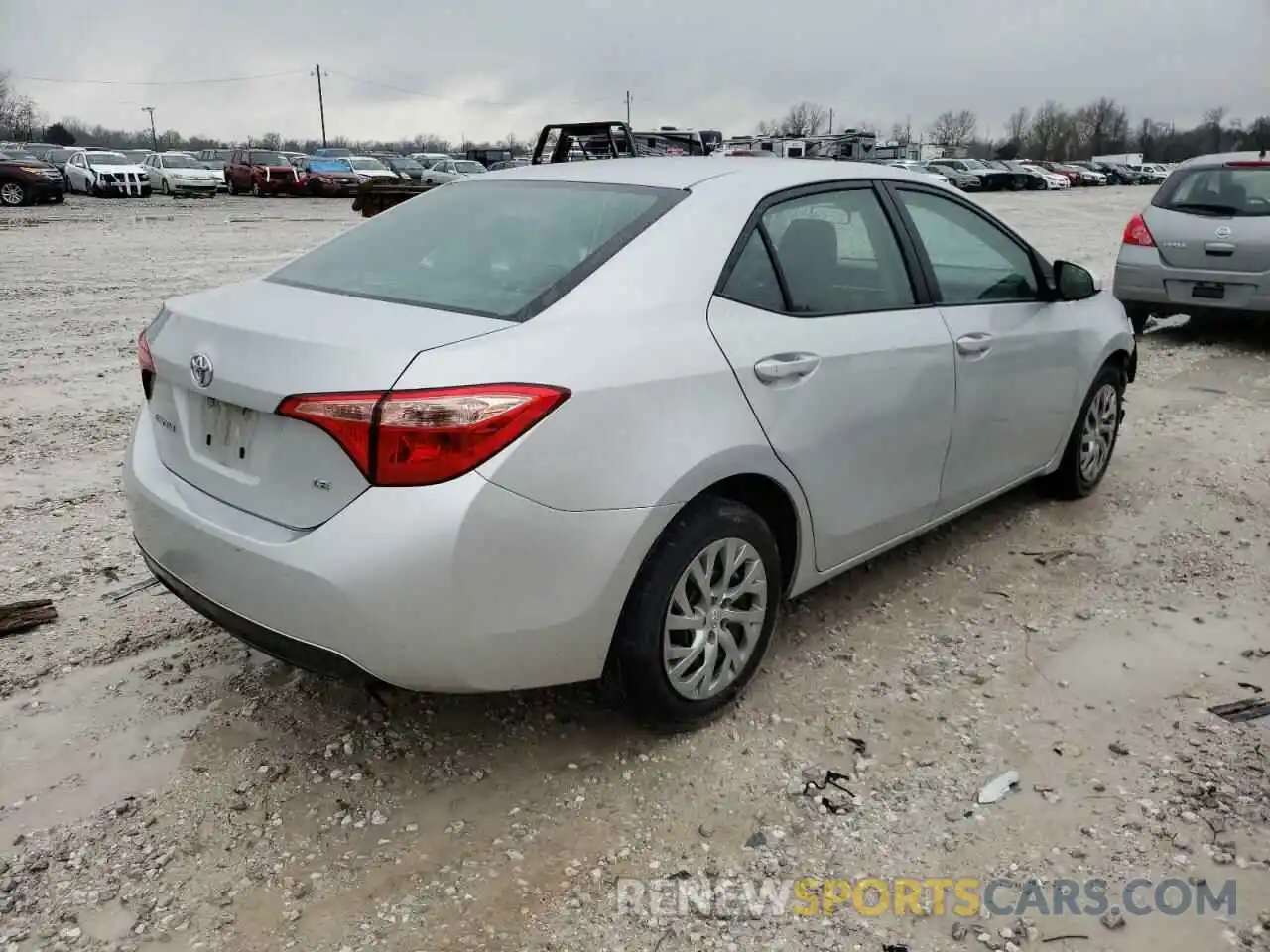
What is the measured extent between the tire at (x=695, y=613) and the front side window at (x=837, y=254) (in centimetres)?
73

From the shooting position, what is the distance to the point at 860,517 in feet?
11.2

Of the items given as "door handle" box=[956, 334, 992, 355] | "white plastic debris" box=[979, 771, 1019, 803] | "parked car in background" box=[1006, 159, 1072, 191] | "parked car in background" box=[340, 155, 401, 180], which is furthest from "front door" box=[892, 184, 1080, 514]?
"parked car in background" box=[1006, 159, 1072, 191]

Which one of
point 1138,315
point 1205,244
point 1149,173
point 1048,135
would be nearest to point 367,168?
point 1138,315

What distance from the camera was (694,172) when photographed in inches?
130

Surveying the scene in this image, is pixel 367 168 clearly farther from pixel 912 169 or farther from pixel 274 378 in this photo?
pixel 274 378

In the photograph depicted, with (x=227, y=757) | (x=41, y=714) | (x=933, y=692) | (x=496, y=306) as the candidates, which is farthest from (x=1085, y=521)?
(x=41, y=714)

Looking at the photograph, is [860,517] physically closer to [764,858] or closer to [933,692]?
[933,692]

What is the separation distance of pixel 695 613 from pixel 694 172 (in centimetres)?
141

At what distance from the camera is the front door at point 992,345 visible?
12.5ft

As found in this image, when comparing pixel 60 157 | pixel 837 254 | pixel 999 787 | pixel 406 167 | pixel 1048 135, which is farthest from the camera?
pixel 1048 135

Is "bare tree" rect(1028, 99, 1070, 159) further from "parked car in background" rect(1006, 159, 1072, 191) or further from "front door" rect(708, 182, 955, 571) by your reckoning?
"front door" rect(708, 182, 955, 571)

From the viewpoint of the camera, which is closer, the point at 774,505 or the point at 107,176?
the point at 774,505

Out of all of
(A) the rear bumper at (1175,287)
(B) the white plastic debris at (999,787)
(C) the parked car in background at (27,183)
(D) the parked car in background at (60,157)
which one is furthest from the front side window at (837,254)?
(D) the parked car in background at (60,157)

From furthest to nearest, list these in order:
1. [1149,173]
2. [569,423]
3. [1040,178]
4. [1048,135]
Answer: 1. [1048,135]
2. [1149,173]
3. [1040,178]
4. [569,423]
